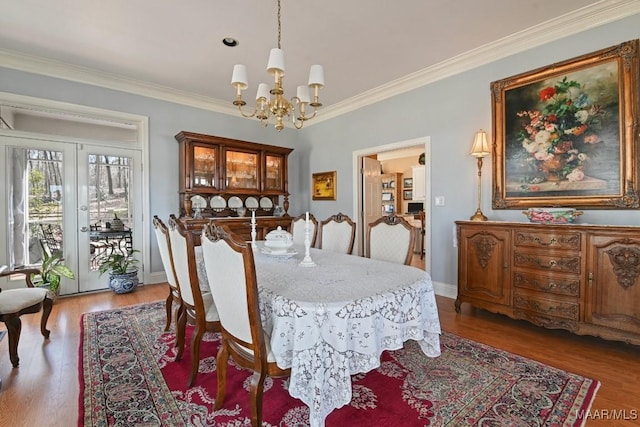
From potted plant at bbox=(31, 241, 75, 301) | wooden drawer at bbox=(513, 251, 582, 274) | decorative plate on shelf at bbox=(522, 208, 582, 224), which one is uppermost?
decorative plate on shelf at bbox=(522, 208, 582, 224)

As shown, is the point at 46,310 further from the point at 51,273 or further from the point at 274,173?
the point at 274,173

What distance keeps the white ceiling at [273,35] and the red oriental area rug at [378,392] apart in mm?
2799

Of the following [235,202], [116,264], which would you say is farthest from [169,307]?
[235,202]

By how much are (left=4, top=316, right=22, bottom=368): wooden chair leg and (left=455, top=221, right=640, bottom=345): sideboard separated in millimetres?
3695

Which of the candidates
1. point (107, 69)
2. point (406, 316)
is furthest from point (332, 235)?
point (107, 69)

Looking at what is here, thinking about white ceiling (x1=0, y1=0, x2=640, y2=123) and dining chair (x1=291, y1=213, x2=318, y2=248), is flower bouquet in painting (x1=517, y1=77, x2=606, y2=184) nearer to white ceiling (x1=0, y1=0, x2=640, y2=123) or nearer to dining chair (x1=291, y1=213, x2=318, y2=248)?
white ceiling (x1=0, y1=0, x2=640, y2=123)

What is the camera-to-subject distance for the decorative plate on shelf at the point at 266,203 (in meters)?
5.41

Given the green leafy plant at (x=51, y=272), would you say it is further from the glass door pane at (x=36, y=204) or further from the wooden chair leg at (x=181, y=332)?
the wooden chair leg at (x=181, y=332)

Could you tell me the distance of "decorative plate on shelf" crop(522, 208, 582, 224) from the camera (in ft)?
8.20

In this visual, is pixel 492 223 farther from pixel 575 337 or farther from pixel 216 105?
pixel 216 105

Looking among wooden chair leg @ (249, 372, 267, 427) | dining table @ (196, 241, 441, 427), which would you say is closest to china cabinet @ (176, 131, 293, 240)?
dining table @ (196, 241, 441, 427)

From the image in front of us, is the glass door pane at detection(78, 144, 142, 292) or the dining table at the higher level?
the glass door pane at detection(78, 144, 142, 292)

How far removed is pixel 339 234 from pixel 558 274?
6.21 ft

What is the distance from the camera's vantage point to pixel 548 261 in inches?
98.0
